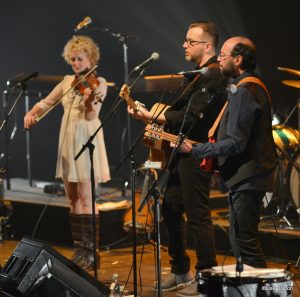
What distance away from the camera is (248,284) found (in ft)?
12.6

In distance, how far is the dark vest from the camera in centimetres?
478

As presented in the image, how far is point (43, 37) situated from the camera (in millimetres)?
11250

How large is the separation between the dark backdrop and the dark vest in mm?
3384

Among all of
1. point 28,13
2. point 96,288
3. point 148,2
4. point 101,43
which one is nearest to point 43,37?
point 28,13

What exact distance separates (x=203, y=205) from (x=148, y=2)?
188 inches

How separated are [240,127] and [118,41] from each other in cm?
583

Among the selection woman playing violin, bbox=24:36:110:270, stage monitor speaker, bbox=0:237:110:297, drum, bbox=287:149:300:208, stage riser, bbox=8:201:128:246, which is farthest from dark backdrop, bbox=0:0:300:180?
stage monitor speaker, bbox=0:237:110:297

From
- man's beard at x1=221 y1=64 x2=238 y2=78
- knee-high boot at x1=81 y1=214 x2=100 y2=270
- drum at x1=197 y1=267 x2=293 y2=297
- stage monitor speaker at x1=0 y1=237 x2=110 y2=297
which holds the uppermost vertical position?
man's beard at x1=221 y1=64 x2=238 y2=78

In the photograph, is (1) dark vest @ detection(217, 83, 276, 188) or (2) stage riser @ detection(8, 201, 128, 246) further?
(2) stage riser @ detection(8, 201, 128, 246)

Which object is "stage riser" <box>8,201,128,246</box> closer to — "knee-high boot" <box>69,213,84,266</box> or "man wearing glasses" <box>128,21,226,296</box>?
"knee-high boot" <box>69,213,84,266</box>

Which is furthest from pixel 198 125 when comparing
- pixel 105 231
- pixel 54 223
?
pixel 54 223

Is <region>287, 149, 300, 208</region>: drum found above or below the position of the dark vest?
below

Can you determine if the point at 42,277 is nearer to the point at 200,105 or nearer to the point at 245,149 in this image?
the point at 245,149

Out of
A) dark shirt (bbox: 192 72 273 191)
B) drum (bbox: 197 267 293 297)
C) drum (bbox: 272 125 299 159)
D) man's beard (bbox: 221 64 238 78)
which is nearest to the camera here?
drum (bbox: 197 267 293 297)
